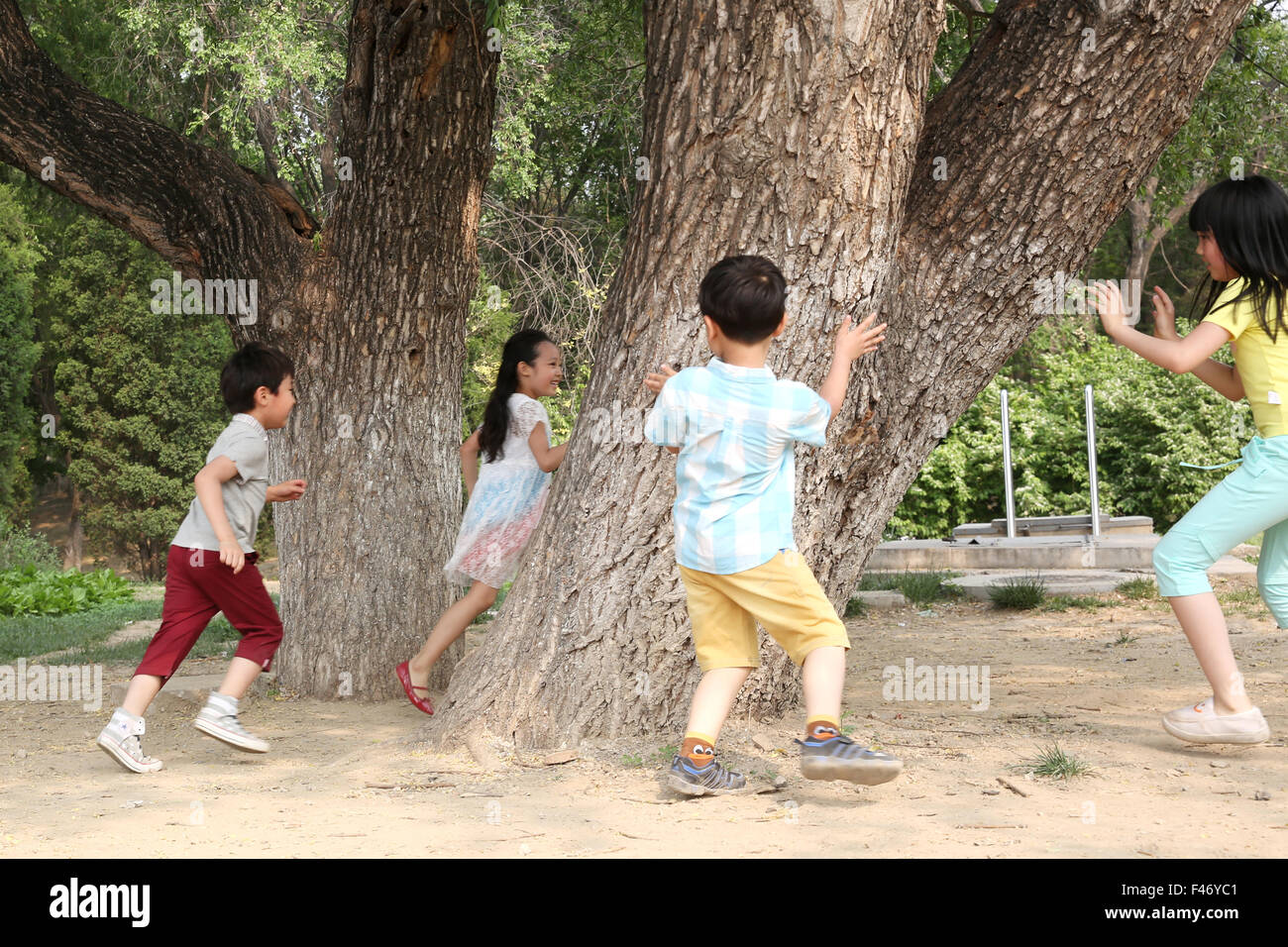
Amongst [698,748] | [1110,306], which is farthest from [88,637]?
[1110,306]

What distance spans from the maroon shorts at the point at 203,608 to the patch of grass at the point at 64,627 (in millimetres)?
3397

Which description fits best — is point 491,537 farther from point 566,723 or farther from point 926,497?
point 926,497

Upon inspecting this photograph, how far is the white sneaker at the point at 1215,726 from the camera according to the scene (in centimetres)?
369

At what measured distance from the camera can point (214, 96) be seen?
15.6 meters

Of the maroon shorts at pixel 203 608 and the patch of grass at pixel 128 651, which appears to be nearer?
the maroon shorts at pixel 203 608

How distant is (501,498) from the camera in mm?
5113

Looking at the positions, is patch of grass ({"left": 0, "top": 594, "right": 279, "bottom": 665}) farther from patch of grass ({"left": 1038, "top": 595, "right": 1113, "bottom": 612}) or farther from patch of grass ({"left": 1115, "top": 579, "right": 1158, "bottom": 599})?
patch of grass ({"left": 1115, "top": 579, "right": 1158, "bottom": 599})

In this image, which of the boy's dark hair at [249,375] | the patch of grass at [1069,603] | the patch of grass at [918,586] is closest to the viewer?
the boy's dark hair at [249,375]

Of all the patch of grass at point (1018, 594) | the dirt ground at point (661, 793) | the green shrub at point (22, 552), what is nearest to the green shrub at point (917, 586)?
the patch of grass at point (1018, 594)

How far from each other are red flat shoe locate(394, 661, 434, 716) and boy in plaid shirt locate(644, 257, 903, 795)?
6.30 ft

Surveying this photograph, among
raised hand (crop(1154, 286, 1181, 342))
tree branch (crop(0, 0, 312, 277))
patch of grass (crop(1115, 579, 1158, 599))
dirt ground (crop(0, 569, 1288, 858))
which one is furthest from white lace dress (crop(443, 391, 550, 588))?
patch of grass (crop(1115, 579, 1158, 599))

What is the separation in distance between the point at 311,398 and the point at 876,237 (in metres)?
2.78

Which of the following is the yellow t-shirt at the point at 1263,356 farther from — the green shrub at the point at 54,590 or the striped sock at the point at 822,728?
the green shrub at the point at 54,590

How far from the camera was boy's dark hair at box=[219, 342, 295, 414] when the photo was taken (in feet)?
14.0
